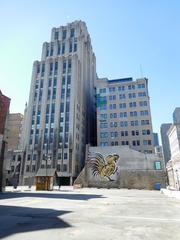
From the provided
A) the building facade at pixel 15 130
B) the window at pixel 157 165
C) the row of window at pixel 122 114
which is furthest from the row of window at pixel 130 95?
the building facade at pixel 15 130

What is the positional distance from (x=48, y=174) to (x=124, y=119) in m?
47.9

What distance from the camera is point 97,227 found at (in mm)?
6602

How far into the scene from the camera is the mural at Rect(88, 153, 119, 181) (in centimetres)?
5491

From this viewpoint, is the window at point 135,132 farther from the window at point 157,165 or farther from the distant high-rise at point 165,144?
the distant high-rise at point 165,144

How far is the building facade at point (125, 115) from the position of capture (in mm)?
73000

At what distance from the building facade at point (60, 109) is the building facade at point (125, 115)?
9731mm

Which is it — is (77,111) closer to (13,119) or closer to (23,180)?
(23,180)

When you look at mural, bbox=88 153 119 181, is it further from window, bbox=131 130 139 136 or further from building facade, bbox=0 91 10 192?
building facade, bbox=0 91 10 192

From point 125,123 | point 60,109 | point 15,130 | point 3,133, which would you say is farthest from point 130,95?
point 15,130

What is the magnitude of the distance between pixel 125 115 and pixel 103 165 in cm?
2885

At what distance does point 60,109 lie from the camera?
73688mm

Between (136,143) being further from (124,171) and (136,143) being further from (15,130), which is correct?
(15,130)

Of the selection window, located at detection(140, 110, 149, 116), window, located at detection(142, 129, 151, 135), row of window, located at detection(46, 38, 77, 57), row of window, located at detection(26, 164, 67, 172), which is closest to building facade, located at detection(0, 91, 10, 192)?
row of window, located at detection(26, 164, 67, 172)

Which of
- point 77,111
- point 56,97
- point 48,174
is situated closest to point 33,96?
point 56,97
